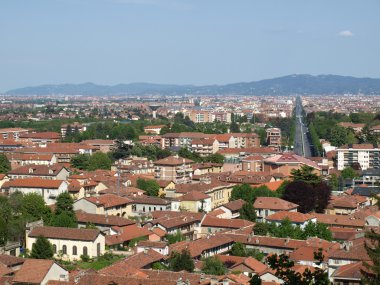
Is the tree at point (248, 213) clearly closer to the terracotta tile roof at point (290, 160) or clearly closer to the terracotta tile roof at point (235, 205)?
the terracotta tile roof at point (235, 205)

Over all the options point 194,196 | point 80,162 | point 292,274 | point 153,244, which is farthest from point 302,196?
point 292,274

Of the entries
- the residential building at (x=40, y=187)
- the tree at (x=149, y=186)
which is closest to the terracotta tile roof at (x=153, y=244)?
the residential building at (x=40, y=187)

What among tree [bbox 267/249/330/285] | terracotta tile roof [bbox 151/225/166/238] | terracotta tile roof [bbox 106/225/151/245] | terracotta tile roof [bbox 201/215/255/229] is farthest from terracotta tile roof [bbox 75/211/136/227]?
tree [bbox 267/249/330/285]

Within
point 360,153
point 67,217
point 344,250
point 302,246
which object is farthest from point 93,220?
point 360,153

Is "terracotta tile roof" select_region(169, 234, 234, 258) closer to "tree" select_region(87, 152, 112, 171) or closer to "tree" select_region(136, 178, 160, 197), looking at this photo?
"tree" select_region(136, 178, 160, 197)

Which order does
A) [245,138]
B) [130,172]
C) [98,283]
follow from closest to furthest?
[98,283], [130,172], [245,138]

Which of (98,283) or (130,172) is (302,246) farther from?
(130,172)
